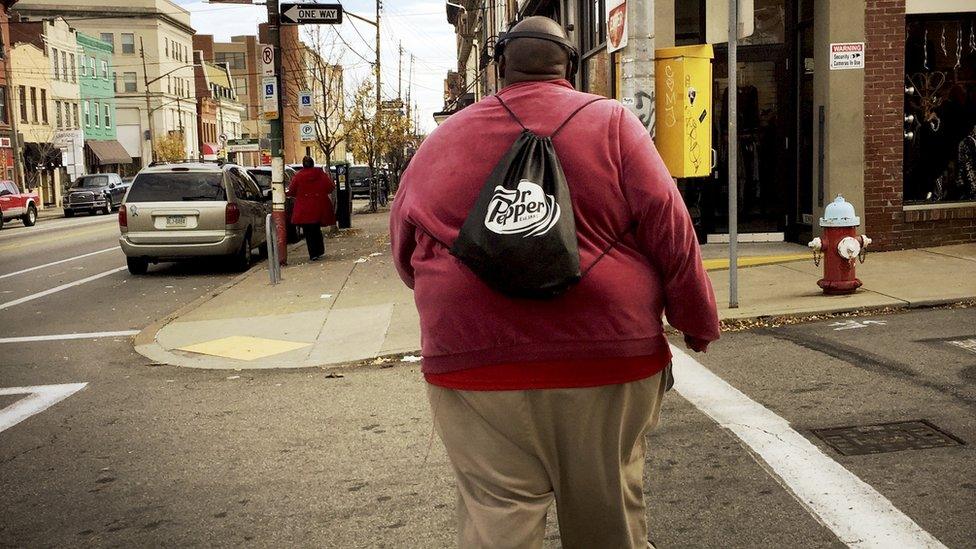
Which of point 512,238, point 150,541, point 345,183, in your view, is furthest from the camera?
point 345,183

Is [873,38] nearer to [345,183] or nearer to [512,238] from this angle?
[512,238]

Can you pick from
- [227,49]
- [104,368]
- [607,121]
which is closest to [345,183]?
[104,368]

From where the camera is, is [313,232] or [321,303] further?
[313,232]

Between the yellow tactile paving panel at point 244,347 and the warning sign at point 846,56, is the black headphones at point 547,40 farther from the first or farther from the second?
the warning sign at point 846,56

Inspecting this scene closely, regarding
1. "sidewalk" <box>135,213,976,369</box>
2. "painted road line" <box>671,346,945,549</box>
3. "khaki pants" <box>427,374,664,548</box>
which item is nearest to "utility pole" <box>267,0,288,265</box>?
"sidewalk" <box>135,213,976,369</box>

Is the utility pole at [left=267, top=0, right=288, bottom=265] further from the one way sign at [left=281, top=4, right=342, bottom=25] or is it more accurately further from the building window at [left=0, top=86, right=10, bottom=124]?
the building window at [left=0, top=86, right=10, bottom=124]

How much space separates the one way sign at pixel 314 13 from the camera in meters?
15.3

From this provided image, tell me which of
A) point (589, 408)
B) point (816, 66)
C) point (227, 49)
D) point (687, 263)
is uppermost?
point (227, 49)

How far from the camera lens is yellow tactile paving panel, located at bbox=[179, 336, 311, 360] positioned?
878cm

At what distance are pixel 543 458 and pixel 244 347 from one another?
23.1ft

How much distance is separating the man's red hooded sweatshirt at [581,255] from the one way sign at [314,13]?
1328 cm

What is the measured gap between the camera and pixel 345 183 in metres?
26.2

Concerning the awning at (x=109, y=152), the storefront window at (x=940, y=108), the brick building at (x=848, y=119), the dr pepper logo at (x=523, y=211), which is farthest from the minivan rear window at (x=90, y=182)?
the dr pepper logo at (x=523, y=211)

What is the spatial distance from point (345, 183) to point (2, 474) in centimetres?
2121
